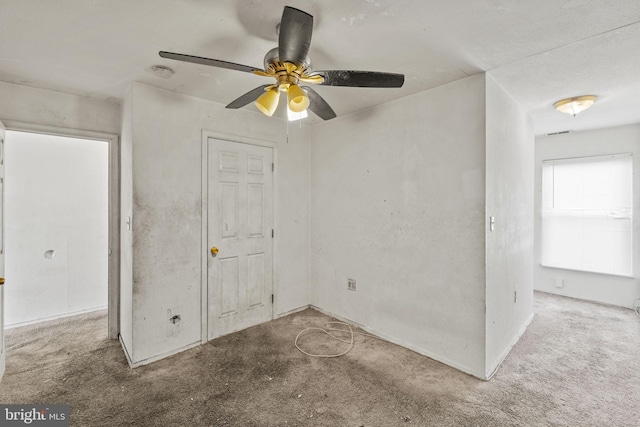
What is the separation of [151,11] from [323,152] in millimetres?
2292

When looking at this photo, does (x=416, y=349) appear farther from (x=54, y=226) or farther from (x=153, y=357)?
(x=54, y=226)

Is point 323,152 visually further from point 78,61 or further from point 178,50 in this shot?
point 78,61

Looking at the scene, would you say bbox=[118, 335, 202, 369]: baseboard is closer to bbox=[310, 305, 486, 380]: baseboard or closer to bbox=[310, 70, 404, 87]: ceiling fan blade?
bbox=[310, 305, 486, 380]: baseboard

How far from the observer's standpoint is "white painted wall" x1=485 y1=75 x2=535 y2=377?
2.33 metres

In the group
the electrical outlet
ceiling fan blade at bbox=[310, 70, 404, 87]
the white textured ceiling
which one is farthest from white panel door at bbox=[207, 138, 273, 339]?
ceiling fan blade at bbox=[310, 70, 404, 87]

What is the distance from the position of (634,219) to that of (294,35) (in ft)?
15.8

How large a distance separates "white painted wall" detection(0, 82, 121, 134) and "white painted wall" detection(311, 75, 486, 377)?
7.39ft

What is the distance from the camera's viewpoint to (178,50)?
6.33 ft

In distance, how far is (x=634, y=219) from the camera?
368cm

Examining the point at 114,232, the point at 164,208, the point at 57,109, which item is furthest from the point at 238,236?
the point at 57,109

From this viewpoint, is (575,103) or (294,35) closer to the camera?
(294,35)

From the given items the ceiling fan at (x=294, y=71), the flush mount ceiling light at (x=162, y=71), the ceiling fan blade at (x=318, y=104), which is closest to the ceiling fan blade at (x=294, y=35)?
the ceiling fan at (x=294, y=71)

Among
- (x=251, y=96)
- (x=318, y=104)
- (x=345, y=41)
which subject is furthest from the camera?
(x=318, y=104)

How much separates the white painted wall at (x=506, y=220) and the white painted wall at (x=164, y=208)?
8.05 feet
